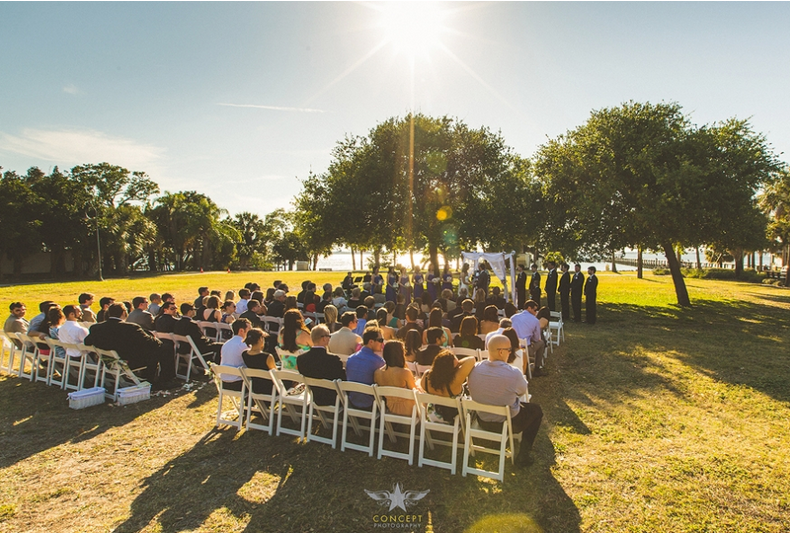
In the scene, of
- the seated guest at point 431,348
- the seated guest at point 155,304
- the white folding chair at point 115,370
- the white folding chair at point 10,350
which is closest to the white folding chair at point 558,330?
the seated guest at point 431,348

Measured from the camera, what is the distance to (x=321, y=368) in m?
5.14

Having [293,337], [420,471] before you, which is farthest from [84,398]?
[420,471]

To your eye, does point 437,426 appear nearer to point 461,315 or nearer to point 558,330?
point 461,315

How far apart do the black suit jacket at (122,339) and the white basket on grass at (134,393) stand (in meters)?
0.41

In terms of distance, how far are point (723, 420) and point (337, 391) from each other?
18.0 feet

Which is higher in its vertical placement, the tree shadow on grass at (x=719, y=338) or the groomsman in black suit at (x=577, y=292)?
the groomsman in black suit at (x=577, y=292)

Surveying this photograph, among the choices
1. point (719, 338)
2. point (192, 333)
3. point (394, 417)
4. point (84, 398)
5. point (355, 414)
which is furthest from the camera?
point (719, 338)

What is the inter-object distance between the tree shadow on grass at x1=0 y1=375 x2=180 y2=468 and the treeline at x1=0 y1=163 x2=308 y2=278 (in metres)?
21.5

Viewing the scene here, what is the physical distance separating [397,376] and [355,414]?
68 centimetres

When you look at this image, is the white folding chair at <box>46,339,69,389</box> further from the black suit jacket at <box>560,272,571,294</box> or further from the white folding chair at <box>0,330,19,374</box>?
the black suit jacket at <box>560,272,571,294</box>

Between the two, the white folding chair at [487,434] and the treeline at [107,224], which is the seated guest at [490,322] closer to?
the white folding chair at [487,434]

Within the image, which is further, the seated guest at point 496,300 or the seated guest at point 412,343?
the seated guest at point 496,300

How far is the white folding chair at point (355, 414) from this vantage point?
470 centimetres

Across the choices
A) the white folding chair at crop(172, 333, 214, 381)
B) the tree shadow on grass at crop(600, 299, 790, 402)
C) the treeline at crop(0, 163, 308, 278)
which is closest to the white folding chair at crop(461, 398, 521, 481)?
the tree shadow on grass at crop(600, 299, 790, 402)
